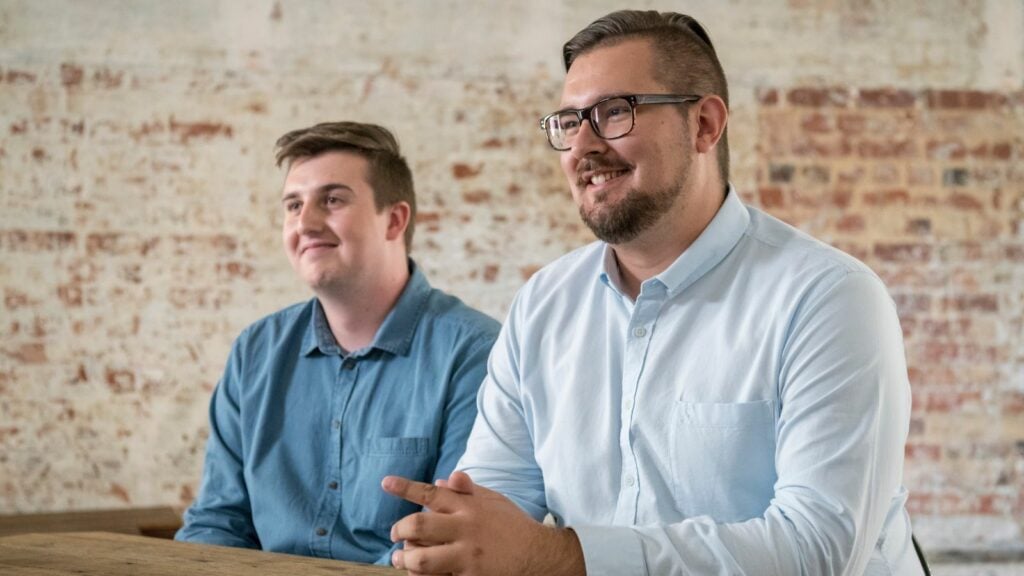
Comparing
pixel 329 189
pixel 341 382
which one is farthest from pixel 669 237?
pixel 329 189

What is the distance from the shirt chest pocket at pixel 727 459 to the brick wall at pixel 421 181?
8.07 ft

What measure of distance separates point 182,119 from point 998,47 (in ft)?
9.92

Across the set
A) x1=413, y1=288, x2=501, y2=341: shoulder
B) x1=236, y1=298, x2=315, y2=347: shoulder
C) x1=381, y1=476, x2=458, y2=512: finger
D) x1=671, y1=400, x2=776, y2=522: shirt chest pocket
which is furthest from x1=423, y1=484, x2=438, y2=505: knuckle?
x1=236, y1=298, x2=315, y2=347: shoulder

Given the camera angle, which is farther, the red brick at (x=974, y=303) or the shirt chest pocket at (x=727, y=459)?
the red brick at (x=974, y=303)

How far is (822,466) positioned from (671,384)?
0.98ft

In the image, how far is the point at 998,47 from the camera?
14.2ft

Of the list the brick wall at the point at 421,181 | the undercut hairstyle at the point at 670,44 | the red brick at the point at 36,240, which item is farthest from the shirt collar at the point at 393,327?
the red brick at the point at 36,240

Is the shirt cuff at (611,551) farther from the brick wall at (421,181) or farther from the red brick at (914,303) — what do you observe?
the red brick at (914,303)

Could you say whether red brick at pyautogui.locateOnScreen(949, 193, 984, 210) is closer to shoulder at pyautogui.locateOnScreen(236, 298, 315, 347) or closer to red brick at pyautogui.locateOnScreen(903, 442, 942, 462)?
red brick at pyautogui.locateOnScreen(903, 442, 942, 462)

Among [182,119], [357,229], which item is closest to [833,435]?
[357,229]

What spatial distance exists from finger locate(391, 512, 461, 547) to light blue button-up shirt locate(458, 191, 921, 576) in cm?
17

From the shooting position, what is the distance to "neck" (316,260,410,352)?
8.88ft

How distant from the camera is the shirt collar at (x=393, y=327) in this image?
2633 millimetres

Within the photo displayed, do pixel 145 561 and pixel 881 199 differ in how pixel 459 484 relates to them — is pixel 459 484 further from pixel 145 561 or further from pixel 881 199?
pixel 881 199
